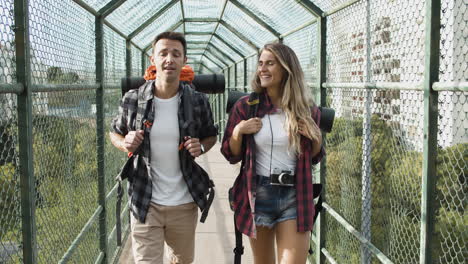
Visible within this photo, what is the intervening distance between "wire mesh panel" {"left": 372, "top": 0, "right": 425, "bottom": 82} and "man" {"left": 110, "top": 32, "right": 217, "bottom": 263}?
1147 millimetres

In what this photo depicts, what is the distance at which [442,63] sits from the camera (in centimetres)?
250

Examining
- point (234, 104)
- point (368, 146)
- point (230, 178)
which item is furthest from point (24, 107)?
point (230, 178)

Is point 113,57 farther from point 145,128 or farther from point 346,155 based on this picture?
point 145,128

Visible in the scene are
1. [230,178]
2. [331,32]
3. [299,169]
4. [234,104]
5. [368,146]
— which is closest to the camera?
[299,169]

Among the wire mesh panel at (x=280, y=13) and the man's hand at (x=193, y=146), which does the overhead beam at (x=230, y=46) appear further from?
the man's hand at (x=193, y=146)

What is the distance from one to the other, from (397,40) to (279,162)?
0.99 m

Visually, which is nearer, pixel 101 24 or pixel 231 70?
pixel 101 24

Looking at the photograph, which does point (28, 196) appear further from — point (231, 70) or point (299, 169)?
point (231, 70)

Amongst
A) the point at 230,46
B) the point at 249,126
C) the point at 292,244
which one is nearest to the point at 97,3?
the point at 249,126

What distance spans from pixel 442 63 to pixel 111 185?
4.08m

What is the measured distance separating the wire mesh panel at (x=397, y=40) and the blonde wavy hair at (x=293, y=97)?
0.55 m

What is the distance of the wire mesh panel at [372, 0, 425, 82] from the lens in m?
2.80

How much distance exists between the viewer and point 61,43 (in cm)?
330

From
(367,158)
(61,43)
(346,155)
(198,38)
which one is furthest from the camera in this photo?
(198,38)
